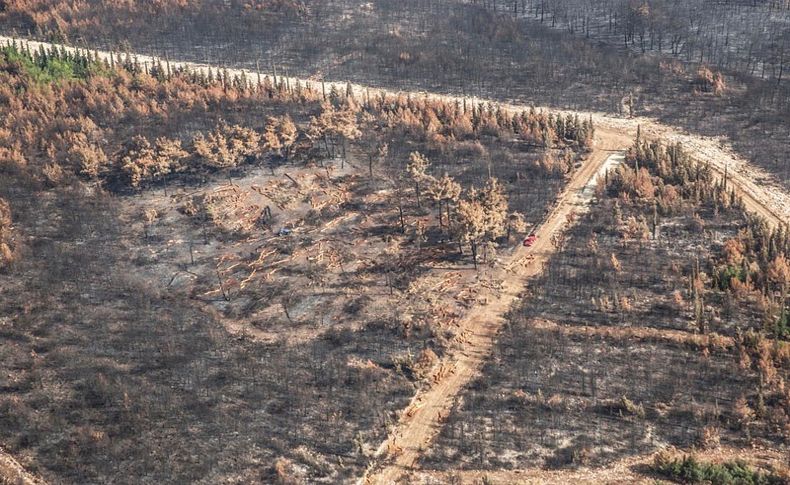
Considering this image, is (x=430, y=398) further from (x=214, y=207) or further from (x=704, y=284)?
(x=214, y=207)

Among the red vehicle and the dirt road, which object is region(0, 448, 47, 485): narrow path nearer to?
the red vehicle

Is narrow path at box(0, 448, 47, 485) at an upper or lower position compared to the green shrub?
lower

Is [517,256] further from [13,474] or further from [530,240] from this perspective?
[13,474]

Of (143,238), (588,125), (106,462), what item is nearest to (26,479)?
(106,462)

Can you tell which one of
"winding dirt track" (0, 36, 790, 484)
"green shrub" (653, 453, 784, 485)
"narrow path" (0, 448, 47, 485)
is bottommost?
"narrow path" (0, 448, 47, 485)

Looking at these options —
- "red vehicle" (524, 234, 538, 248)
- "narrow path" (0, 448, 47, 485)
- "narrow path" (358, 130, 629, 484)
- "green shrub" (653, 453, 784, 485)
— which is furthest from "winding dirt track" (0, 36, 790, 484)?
"narrow path" (0, 448, 47, 485)

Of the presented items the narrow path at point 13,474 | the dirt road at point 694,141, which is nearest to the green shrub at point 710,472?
the dirt road at point 694,141

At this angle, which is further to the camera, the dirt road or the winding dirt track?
the dirt road
